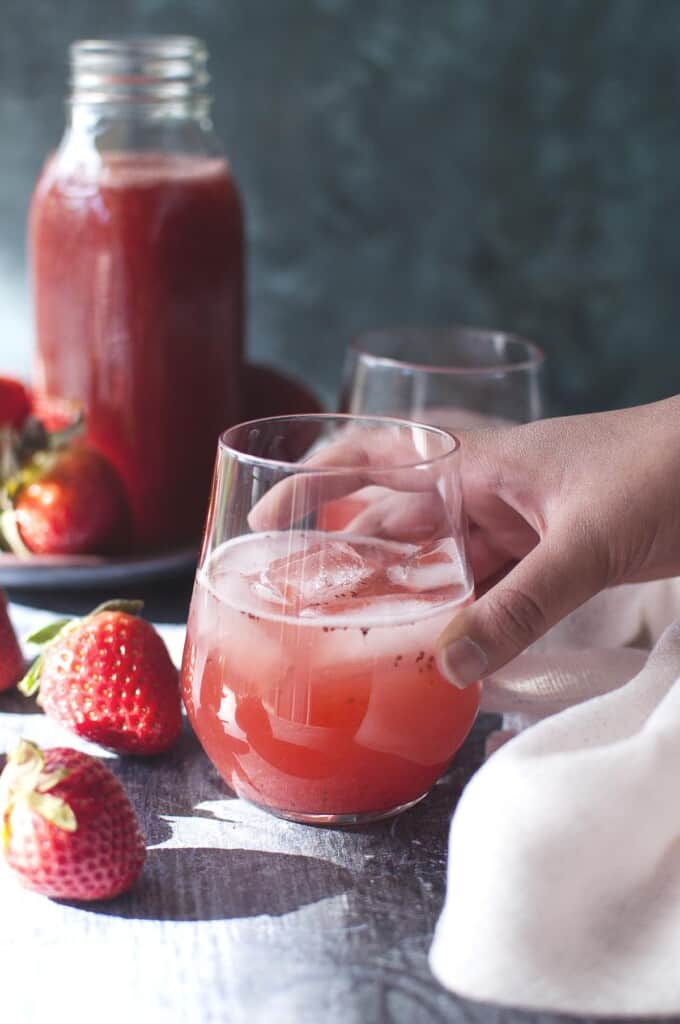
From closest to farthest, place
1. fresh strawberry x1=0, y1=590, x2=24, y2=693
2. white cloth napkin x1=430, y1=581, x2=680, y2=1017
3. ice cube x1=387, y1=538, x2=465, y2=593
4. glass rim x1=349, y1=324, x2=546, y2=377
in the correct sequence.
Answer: white cloth napkin x1=430, y1=581, x2=680, y2=1017 < ice cube x1=387, y1=538, x2=465, y2=593 < fresh strawberry x1=0, y1=590, x2=24, y2=693 < glass rim x1=349, y1=324, x2=546, y2=377

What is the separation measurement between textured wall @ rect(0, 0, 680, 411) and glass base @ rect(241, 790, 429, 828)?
1491mm

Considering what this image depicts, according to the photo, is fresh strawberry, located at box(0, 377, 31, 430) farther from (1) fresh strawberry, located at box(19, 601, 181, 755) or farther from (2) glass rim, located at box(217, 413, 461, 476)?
(2) glass rim, located at box(217, 413, 461, 476)

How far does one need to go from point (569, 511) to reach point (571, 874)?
0.24 m

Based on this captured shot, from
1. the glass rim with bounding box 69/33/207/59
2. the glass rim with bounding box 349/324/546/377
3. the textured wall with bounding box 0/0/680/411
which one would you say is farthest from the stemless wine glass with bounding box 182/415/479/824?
the textured wall with bounding box 0/0/680/411

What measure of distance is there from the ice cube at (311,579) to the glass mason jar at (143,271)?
620mm

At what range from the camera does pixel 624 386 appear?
7.70ft

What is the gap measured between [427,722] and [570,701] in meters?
0.22

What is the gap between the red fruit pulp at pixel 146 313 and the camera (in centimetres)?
134

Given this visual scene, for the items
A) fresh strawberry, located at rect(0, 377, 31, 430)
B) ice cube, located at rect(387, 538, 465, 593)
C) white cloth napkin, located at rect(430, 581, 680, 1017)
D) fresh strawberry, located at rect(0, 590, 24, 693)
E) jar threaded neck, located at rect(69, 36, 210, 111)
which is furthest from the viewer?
fresh strawberry, located at rect(0, 377, 31, 430)

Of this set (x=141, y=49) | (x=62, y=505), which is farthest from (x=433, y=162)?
(x=62, y=505)

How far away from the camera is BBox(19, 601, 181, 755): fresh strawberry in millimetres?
940

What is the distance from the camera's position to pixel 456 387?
1232 mm

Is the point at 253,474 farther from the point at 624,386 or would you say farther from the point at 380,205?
the point at 624,386

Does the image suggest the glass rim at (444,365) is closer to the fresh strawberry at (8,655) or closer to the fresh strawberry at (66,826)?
the fresh strawberry at (8,655)
